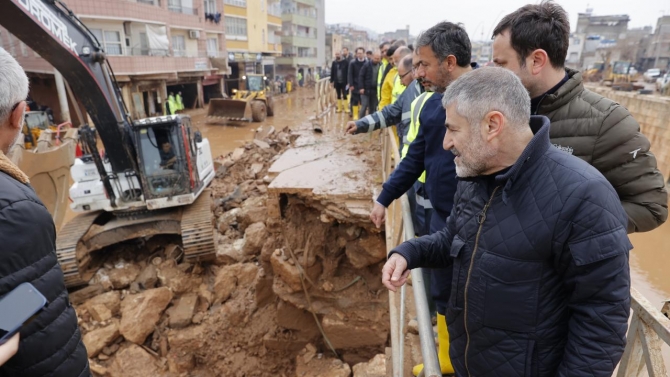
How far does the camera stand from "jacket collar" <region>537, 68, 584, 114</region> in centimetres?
180

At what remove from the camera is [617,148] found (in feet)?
5.55

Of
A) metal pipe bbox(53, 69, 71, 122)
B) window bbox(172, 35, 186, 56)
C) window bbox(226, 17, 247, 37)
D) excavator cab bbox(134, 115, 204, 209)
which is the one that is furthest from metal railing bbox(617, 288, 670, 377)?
window bbox(226, 17, 247, 37)

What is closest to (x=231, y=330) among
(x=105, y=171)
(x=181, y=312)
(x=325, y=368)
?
(x=181, y=312)

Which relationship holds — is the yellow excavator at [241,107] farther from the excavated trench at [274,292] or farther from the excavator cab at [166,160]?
the excavator cab at [166,160]

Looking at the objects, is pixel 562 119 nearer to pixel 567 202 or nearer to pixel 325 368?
pixel 567 202

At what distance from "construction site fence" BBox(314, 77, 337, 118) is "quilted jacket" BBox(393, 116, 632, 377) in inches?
447

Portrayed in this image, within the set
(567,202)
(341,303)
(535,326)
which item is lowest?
(341,303)

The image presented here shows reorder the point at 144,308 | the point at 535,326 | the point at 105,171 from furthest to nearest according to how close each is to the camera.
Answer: the point at 105,171 < the point at 144,308 < the point at 535,326

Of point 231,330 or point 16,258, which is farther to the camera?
point 231,330

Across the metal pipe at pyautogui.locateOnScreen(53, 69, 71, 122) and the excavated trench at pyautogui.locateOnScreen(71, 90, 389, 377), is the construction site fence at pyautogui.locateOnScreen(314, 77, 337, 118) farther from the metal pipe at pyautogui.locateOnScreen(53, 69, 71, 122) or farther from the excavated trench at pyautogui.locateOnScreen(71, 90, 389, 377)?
the metal pipe at pyautogui.locateOnScreen(53, 69, 71, 122)

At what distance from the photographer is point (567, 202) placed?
1.31 meters

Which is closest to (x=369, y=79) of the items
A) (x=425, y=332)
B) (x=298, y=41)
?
(x=425, y=332)

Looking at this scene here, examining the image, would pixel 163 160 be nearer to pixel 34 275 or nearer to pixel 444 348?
pixel 34 275

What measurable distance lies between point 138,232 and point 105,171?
4.27 ft
